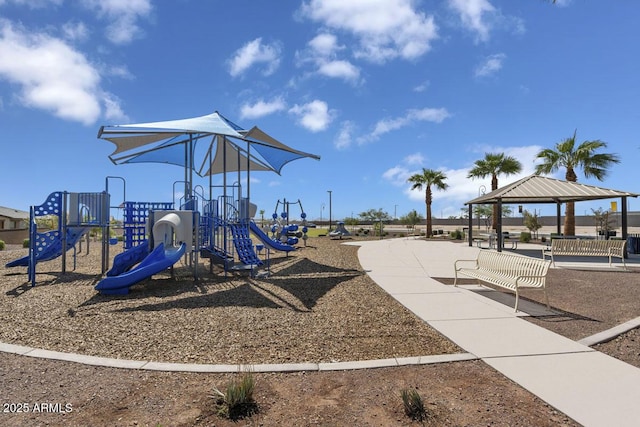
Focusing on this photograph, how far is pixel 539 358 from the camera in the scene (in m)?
4.30

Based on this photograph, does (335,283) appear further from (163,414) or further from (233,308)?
(163,414)

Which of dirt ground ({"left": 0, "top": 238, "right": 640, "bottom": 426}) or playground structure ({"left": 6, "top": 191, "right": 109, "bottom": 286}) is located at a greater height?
playground structure ({"left": 6, "top": 191, "right": 109, "bottom": 286})

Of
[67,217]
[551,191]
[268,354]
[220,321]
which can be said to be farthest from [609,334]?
[551,191]

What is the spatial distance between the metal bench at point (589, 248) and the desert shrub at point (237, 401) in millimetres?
12991

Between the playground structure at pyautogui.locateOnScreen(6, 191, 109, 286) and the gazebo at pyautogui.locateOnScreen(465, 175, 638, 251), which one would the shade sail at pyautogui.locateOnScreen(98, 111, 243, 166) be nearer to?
the playground structure at pyautogui.locateOnScreen(6, 191, 109, 286)

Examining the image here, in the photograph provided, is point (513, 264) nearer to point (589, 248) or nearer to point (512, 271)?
point (512, 271)

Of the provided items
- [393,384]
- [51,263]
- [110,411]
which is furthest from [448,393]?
[51,263]

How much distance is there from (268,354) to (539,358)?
128 inches

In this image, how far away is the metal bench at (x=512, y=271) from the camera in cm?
688

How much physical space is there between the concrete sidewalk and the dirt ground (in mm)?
227

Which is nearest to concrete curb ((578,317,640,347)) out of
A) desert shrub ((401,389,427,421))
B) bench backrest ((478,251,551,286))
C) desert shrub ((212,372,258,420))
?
bench backrest ((478,251,551,286))

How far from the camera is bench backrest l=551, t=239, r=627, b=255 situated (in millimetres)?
13097

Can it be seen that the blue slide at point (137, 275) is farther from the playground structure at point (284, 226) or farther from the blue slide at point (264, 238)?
the playground structure at point (284, 226)

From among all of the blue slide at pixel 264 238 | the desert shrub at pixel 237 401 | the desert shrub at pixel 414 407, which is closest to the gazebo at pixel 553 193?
the blue slide at pixel 264 238
